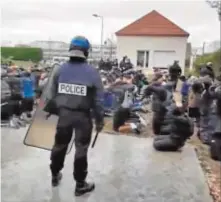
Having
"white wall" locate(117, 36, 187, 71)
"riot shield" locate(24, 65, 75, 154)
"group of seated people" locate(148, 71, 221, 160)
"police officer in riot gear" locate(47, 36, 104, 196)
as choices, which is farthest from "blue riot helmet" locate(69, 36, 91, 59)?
"white wall" locate(117, 36, 187, 71)

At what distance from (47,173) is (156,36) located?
26800 millimetres

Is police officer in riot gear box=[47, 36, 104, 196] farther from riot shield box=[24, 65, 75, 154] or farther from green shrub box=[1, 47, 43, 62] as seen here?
green shrub box=[1, 47, 43, 62]

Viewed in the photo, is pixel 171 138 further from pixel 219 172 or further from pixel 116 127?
pixel 116 127

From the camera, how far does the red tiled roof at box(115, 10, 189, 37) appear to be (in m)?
30.9

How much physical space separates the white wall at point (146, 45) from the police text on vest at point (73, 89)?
927 inches

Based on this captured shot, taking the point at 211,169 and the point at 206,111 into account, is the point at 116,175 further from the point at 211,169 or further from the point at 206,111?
the point at 206,111

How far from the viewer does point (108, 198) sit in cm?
487

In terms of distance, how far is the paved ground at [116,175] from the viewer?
4945 mm

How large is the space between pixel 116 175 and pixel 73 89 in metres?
1.60

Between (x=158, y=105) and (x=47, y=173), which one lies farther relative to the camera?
(x=158, y=105)

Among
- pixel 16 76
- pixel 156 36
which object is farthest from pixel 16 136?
pixel 156 36

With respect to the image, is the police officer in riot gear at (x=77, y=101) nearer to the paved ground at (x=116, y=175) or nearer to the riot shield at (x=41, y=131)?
the paved ground at (x=116, y=175)

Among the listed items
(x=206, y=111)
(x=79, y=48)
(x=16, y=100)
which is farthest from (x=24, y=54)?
(x=79, y=48)

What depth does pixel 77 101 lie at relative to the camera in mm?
4754
